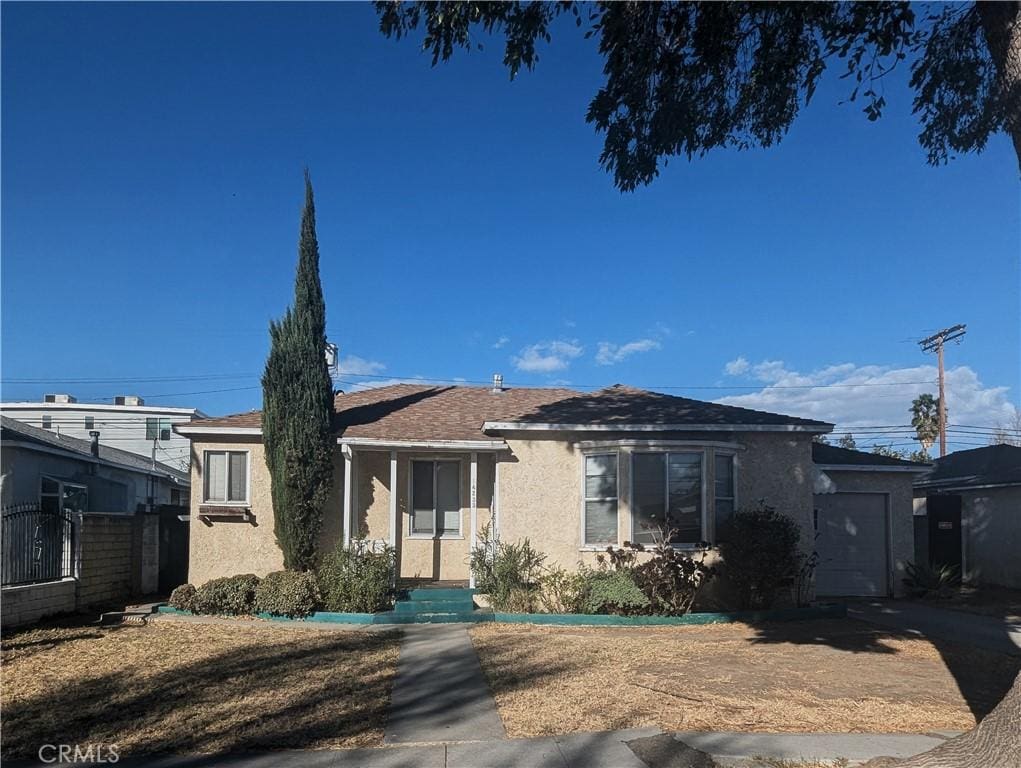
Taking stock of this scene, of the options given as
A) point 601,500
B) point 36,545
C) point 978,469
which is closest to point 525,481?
point 601,500

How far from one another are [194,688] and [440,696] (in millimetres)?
2482

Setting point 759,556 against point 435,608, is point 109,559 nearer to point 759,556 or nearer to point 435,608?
point 435,608

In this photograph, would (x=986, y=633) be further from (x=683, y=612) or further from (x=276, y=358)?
(x=276, y=358)

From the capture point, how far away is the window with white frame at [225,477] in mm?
13945

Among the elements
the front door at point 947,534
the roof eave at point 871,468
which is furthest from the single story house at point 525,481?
the front door at point 947,534

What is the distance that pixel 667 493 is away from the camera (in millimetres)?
13281

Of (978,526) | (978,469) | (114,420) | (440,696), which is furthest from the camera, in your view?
(114,420)

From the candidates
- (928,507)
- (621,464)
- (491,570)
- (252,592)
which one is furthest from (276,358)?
(928,507)

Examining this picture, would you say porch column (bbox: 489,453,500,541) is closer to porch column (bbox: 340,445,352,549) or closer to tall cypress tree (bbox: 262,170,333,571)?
porch column (bbox: 340,445,352,549)

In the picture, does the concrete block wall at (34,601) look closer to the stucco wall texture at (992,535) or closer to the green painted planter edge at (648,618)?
the green painted planter edge at (648,618)

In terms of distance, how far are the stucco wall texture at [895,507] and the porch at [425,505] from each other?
777 centimetres

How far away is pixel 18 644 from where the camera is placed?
9.85m

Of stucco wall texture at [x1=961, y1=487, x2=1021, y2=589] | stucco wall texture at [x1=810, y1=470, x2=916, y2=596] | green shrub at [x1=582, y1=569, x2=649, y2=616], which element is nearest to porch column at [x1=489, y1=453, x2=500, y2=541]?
green shrub at [x1=582, y1=569, x2=649, y2=616]

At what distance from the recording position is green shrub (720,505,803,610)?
12.7 metres
